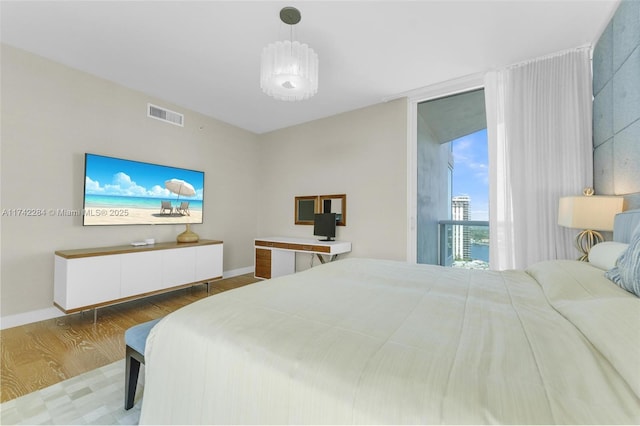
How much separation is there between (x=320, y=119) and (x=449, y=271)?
3.34m

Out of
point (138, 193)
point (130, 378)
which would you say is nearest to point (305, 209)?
point (138, 193)

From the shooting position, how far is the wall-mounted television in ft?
9.62

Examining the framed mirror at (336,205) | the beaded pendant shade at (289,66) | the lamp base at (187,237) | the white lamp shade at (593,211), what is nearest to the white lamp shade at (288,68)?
the beaded pendant shade at (289,66)

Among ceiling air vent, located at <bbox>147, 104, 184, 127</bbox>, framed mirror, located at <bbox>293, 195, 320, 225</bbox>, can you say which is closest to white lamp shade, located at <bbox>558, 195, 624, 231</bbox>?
framed mirror, located at <bbox>293, 195, 320, 225</bbox>

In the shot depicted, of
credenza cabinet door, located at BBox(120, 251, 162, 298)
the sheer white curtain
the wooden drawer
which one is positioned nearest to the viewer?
the sheer white curtain

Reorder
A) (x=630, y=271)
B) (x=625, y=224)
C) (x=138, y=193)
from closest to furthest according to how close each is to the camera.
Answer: (x=630, y=271) < (x=625, y=224) < (x=138, y=193)

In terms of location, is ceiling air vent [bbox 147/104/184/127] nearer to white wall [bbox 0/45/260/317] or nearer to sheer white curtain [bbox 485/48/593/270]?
white wall [bbox 0/45/260/317]

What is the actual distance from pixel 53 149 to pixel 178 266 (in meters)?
1.81

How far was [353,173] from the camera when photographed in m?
3.99

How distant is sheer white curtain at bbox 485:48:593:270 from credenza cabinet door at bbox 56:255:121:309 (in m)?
4.15

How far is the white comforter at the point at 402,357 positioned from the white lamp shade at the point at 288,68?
166 centimetres

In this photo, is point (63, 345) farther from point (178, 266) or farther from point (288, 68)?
point (288, 68)

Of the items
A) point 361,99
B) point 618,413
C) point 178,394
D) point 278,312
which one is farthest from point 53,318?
point 361,99

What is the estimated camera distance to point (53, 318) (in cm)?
269
